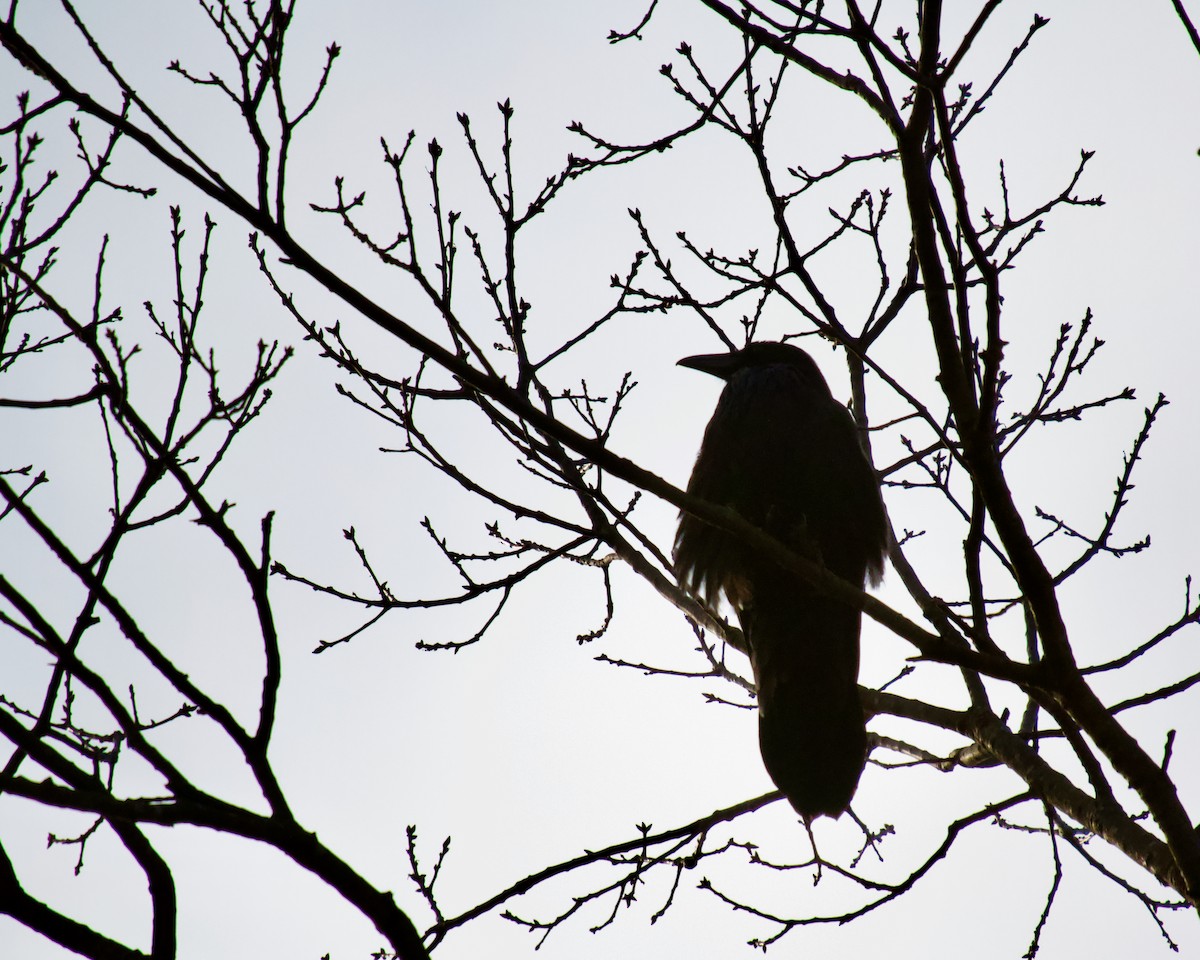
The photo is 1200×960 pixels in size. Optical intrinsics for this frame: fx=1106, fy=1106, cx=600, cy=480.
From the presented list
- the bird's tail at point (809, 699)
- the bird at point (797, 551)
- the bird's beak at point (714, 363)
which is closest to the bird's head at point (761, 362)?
the bird's beak at point (714, 363)

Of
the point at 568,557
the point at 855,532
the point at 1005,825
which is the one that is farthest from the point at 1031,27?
the point at 1005,825

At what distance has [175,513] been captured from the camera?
96.3 inches

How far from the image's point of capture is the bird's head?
5.11m

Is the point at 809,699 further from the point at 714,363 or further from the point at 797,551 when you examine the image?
the point at 714,363

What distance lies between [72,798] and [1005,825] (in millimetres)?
3675

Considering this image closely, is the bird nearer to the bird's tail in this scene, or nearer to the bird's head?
the bird's tail

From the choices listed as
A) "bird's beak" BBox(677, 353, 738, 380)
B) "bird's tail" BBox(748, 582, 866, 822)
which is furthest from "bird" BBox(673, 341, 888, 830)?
"bird's beak" BBox(677, 353, 738, 380)

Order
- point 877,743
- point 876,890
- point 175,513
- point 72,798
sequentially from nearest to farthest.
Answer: point 72,798, point 175,513, point 876,890, point 877,743

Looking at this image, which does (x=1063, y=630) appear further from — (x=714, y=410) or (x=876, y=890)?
(x=714, y=410)

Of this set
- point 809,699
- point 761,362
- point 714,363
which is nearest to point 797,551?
point 809,699

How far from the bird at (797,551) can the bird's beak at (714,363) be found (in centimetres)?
49

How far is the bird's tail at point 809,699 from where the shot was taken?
153 inches

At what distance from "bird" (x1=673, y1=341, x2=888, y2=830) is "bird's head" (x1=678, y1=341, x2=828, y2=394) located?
13 cm

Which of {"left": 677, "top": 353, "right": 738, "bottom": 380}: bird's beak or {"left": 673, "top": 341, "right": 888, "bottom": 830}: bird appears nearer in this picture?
{"left": 673, "top": 341, "right": 888, "bottom": 830}: bird
